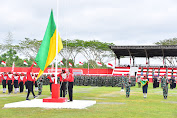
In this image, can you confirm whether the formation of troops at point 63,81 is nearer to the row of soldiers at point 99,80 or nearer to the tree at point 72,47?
the row of soldiers at point 99,80

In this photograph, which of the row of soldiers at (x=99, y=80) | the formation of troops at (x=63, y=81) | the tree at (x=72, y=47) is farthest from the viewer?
the tree at (x=72, y=47)

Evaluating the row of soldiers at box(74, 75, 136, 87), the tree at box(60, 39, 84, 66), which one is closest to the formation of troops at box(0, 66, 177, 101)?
the row of soldiers at box(74, 75, 136, 87)

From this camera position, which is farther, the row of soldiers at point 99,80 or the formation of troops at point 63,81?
the row of soldiers at point 99,80

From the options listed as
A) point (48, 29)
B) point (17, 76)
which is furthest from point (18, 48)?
point (48, 29)

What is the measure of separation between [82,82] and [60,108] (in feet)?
81.3

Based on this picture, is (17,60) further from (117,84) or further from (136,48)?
(117,84)

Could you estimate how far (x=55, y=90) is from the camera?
1377 centimetres

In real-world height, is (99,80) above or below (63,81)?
below

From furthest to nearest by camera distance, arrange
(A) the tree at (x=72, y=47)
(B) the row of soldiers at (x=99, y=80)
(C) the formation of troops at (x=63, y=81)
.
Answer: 1. (A) the tree at (x=72, y=47)
2. (B) the row of soldiers at (x=99, y=80)
3. (C) the formation of troops at (x=63, y=81)

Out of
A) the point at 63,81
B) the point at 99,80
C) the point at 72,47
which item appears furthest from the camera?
the point at 72,47

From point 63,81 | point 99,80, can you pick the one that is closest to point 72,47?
point 99,80

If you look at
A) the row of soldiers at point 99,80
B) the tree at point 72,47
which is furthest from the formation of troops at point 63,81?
the tree at point 72,47

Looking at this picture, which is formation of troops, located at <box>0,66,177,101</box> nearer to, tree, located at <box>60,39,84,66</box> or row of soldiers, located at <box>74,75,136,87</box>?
row of soldiers, located at <box>74,75,136,87</box>

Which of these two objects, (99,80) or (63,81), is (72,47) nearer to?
(99,80)
